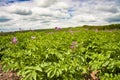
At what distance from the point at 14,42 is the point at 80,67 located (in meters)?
4.31

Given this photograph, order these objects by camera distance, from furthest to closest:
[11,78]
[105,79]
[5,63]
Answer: [11,78] < [5,63] < [105,79]

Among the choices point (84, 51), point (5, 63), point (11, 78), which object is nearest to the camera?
point (5, 63)

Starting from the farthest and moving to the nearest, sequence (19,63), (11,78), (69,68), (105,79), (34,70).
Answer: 1. (11,78)
2. (19,63)
3. (105,79)
4. (69,68)
5. (34,70)

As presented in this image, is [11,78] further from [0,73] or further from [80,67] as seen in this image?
[80,67]

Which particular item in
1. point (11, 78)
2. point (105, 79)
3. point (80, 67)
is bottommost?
point (11, 78)

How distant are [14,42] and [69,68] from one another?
14.4ft

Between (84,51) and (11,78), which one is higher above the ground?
(84,51)

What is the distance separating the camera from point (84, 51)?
6035 millimetres

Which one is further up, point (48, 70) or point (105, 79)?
point (48, 70)

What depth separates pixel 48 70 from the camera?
342cm

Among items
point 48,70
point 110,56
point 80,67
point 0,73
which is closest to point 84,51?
point 110,56

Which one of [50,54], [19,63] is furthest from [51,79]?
[19,63]

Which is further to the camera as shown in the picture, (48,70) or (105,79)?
(105,79)

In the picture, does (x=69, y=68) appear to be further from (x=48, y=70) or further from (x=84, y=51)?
(x=84, y=51)
